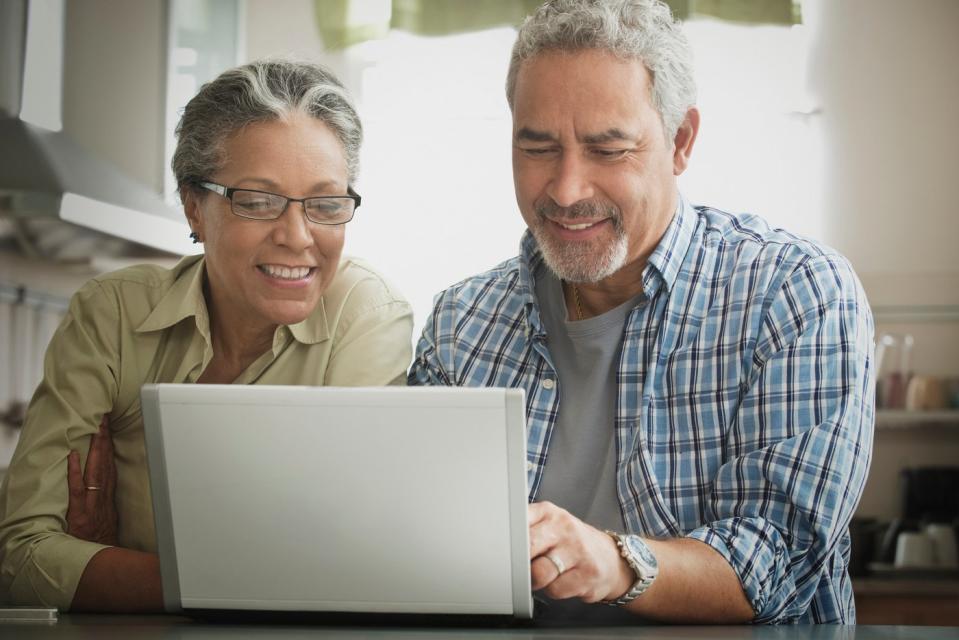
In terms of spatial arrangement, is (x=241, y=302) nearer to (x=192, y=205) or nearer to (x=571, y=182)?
(x=192, y=205)

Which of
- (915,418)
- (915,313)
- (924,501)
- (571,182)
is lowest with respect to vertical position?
(924,501)

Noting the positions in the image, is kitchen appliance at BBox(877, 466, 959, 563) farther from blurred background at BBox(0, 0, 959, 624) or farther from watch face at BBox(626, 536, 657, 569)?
watch face at BBox(626, 536, 657, 569)

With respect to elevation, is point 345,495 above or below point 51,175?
above

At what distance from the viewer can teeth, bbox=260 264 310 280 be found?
5.18 ft

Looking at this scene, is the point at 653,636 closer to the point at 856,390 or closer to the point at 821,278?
the point at 856,390

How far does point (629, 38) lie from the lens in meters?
1.45

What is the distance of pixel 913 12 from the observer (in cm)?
321

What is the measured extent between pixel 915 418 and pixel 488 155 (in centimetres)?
149

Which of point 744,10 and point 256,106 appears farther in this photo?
point 744,10

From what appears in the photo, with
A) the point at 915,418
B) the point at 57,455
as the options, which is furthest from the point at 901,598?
the point at 57,455

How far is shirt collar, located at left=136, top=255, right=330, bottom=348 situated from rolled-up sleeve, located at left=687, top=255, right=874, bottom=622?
623mm

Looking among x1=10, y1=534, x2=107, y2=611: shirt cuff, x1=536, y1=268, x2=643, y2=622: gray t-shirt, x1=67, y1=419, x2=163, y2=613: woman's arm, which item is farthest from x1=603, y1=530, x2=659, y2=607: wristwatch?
x1=10, y1=534, x2=107, y2=611: shirt cuff

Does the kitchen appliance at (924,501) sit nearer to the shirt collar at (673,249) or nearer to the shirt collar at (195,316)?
the shirt collar at (673,249)

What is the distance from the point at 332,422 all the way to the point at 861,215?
263 cm
